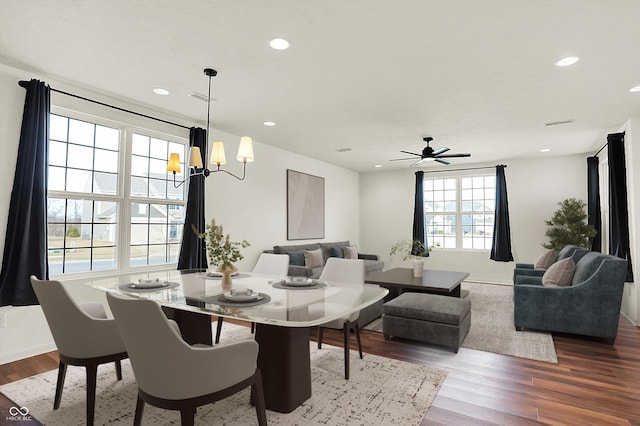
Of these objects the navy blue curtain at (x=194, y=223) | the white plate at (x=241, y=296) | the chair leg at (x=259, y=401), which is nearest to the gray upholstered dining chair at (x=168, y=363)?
the chair leg at (x=259, y=401)

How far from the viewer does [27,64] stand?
3.03 meters

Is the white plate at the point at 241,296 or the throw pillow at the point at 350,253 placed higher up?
the white plate at the point at 241,296

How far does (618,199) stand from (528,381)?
341 cm

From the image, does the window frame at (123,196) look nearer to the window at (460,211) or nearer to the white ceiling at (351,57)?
the white ceiling at (351,57)

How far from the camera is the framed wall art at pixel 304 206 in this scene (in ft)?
21.2

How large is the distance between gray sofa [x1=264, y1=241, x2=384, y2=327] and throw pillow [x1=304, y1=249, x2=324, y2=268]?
0.07 meters

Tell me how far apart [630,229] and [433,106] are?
10.2ft

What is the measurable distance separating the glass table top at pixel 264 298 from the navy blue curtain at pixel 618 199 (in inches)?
161

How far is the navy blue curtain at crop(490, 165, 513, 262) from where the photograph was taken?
7.02 m

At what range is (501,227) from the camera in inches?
277

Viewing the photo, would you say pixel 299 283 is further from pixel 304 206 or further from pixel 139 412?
pixel 304 206

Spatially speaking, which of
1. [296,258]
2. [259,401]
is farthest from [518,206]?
[259,401]

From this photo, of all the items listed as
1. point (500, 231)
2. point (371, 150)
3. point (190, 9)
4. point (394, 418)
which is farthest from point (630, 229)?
point (190, 9)

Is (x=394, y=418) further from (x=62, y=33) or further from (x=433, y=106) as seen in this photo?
(x=62, y=33)
